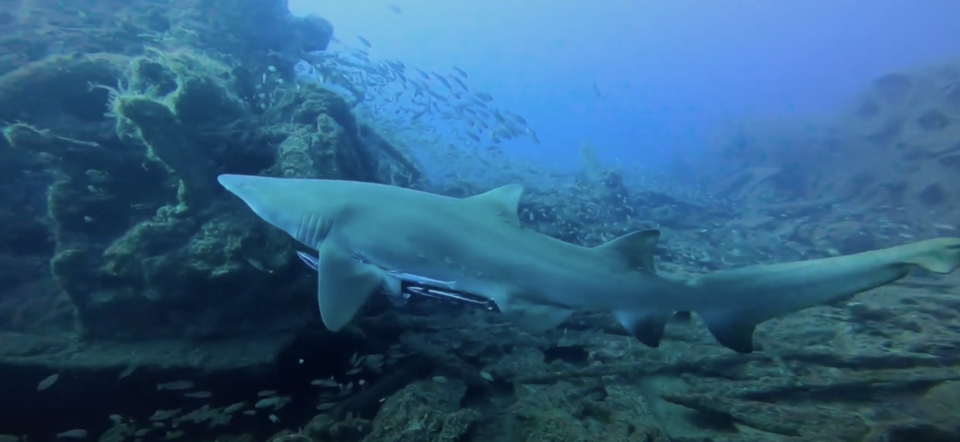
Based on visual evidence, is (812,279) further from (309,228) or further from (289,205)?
(289,205)

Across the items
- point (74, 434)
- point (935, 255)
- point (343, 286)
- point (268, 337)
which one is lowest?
point (74, 434)

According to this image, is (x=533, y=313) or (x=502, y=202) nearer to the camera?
(x=533, y=313)

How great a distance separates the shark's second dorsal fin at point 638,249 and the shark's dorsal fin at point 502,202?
75 cm

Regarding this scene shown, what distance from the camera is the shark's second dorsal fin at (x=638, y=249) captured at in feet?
10.5

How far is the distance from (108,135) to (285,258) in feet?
11.7

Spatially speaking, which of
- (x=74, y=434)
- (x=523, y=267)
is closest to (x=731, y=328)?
(x=523, y=267)

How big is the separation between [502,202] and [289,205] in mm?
1719

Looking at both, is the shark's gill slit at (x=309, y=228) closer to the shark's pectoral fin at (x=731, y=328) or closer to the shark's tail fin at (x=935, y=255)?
the shark's pectoral fin at (x=731, y=328)

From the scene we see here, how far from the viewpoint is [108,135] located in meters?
6.53

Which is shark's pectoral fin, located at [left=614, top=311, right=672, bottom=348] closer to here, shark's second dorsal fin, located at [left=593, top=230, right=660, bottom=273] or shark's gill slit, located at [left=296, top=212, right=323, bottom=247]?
shark's second dorsal fin, located at [left=593, top=230, right=660, bottom=273]

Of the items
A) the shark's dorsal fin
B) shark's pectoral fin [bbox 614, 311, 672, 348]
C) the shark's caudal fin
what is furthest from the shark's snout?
the shark's caudal fin

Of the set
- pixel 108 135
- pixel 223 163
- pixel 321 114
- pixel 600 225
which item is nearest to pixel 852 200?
pixel 600 225

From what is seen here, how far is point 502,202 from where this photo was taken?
12.2 feet

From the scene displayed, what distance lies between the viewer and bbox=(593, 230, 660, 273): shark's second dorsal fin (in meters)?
3.19
